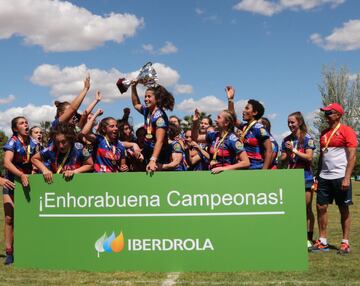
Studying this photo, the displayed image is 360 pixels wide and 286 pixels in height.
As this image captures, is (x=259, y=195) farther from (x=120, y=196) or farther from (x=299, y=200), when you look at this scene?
(x=120, y=196)

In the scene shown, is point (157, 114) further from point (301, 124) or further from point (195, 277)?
point (301, 124)

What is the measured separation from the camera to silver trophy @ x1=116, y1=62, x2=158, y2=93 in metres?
6.57

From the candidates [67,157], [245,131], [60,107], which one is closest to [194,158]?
[245,131]

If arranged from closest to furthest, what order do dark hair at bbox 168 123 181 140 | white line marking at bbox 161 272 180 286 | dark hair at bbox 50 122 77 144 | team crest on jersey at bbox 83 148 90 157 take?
1. white line marking at bbox 161 272 180 286
2. dark hair at bbox 50 122 77 144
3. team crest on jersey at bbox 83 148 90 157
4. dark hair at bbox 168 123 181 140

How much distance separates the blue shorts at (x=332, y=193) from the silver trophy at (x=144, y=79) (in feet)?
9.24

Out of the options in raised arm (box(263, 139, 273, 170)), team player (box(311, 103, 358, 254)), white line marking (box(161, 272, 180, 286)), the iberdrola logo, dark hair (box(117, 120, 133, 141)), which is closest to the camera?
white line marking (box(161, 272, 180, 286))

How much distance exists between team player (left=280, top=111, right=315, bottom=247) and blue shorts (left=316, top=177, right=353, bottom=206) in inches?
7.3

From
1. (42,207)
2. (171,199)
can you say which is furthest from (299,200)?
(42,207)

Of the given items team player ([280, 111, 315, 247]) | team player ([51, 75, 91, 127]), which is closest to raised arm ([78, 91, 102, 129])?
team player ([51, 75, 91, 127])

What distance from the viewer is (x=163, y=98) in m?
6.20

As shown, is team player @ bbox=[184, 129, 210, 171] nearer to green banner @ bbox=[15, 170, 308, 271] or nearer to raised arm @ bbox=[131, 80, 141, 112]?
raised arm @ bbox=[131, 80, 141, 112]

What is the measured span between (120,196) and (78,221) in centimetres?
60

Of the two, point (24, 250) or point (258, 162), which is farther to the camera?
point (258, 162)

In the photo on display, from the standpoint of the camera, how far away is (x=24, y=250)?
5.88m
